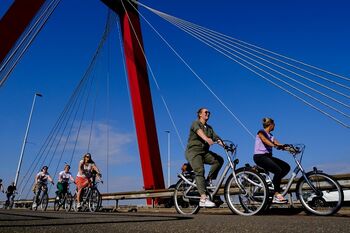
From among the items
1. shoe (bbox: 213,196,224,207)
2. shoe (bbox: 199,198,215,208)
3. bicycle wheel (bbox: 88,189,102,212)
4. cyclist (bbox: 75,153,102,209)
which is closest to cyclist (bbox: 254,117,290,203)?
shoe (bbox: 213,196,224,207)

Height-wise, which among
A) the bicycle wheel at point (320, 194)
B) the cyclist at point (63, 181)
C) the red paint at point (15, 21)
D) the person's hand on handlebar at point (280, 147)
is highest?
the red paint at point (15, 21)

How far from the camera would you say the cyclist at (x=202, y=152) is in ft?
20.3

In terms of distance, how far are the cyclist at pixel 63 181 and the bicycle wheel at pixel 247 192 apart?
8.80 m

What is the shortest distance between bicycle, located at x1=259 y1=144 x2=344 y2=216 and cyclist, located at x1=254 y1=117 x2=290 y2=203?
0.40 ft

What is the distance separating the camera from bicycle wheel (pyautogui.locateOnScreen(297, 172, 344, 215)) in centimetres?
534

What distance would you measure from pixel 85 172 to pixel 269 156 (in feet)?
20.1

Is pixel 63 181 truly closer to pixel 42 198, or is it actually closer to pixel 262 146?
pixel 42 198

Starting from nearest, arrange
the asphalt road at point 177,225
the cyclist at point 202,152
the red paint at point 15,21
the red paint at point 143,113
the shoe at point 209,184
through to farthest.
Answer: the asphalt road at point 177,225 < the cyclist at point 202,152 < the shoe at point 209,184 < the red paint at point 15,21 < the red paint at point 143,113

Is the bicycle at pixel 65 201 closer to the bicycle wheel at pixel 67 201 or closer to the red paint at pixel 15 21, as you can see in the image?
the bicycle wheel at pixel 67 201

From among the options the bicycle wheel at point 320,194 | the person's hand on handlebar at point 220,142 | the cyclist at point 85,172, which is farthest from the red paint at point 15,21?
the bicycle wheel at point 320,194

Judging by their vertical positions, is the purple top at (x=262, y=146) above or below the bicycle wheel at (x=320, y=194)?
above

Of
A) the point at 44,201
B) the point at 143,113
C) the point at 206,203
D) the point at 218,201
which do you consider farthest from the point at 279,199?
the point at 44,201

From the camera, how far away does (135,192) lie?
11.8 metres

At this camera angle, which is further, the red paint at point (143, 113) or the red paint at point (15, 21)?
the red paint at point (143, 113)
